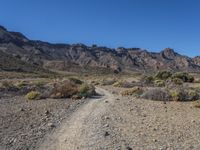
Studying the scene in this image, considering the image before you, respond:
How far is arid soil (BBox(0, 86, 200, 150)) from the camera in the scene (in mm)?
10134

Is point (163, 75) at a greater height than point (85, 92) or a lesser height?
greater

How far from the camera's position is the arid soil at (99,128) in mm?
10134

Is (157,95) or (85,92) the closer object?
(157,95)

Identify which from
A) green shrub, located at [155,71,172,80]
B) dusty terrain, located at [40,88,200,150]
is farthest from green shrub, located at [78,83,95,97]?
green shrub, located at [155,71,172,80]

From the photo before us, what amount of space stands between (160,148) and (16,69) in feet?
336

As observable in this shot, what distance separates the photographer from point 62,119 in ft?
47.7

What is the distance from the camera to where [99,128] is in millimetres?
12273

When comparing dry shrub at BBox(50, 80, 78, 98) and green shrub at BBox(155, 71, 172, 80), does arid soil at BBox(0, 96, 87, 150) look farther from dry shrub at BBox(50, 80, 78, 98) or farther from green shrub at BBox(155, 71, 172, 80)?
green shrub at BBox(155, 71, 172, 80)

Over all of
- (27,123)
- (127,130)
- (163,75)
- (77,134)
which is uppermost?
(163,75)

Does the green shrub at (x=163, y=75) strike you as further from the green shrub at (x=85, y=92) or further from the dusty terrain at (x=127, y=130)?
the dusty terrain at (x=127, y=130)

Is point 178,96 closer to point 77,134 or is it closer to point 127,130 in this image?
point 127,130

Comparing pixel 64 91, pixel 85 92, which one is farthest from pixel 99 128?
pixel 85 92

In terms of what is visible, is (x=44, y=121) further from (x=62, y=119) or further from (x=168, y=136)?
(x=168, y=136)

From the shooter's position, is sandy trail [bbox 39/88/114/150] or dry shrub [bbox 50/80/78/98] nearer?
sandy trail [bbox 39/88/114/150]
